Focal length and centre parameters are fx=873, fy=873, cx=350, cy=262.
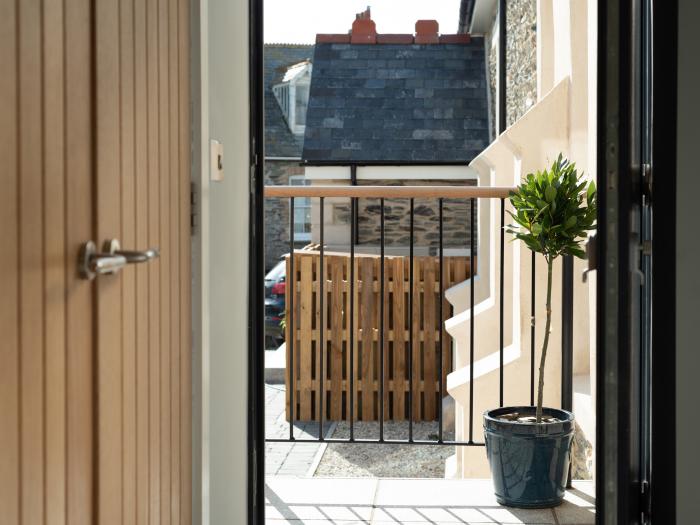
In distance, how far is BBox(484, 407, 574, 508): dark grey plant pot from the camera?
306cm

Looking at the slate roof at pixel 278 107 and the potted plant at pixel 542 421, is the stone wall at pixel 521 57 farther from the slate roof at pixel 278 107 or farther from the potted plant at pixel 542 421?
the slate roof at pixel 278 107

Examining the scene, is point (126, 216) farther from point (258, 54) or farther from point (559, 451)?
point (559, 451)

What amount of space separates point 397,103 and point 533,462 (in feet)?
29.1

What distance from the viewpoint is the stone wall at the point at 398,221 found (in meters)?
10.8

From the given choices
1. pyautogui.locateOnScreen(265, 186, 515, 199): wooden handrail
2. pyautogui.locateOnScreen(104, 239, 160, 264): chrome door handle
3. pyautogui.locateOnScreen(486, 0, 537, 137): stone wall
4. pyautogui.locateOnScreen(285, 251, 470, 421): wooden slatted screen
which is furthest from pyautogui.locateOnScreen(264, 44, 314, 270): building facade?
pyautogui.locateOnScreen(104, 239, 160, 264): chrome door handle

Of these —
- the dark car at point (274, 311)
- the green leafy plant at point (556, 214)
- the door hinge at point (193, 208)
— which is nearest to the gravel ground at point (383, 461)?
the green leafy plant at point (556, 214)

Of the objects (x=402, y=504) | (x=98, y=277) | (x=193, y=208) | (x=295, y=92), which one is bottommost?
(x=402, y=504)

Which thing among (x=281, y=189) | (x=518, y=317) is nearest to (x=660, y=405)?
(x=281, y=189)

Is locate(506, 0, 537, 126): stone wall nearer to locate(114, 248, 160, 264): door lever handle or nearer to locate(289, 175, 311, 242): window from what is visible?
locate(114, 248, 160, 264): door lever handle

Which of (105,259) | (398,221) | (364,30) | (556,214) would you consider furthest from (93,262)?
(364,30)

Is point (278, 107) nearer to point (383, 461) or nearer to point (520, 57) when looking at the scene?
point (520, 57)

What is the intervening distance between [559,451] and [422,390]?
15.2 ft

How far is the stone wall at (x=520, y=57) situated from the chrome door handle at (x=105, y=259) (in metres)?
4.56

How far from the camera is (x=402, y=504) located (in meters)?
3.14
